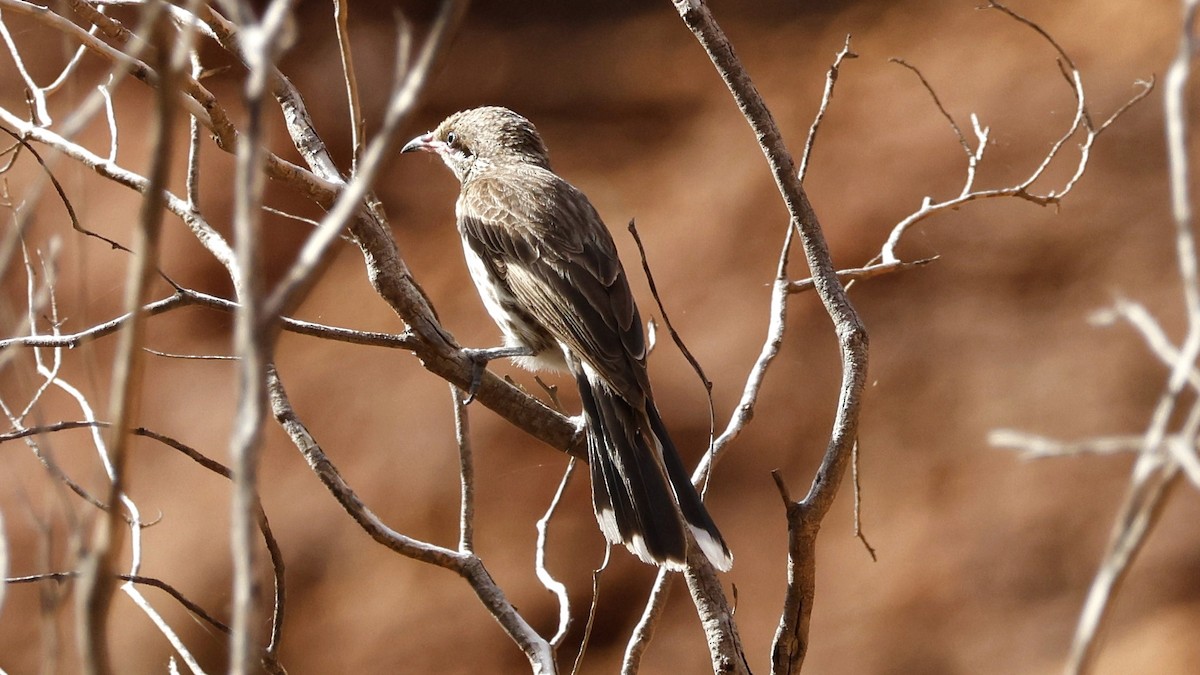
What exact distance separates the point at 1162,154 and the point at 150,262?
7.57 meters

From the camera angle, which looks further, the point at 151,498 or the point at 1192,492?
the point at 151,498

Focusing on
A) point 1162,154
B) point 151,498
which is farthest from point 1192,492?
point 151,498

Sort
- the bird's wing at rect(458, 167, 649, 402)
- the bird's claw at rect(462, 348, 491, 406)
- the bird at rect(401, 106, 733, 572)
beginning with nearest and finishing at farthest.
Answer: the bird's claw at rect(462, 348, 491, 406) < the bird at rect(401, 106, 733, 572) < the bird's wing at rect(458, 167, 649, 402)

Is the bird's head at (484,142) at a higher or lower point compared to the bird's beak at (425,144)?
lower

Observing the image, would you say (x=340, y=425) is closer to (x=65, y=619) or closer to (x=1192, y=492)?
(x=65, y=619)

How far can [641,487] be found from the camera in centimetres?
333

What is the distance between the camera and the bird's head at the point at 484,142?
483cm

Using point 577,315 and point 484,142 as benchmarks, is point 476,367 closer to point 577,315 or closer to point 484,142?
point 577,315

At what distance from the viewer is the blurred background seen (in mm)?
6988

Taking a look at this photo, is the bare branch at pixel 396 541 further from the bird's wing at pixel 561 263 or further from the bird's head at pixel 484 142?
the bird's head at pixel 484 142

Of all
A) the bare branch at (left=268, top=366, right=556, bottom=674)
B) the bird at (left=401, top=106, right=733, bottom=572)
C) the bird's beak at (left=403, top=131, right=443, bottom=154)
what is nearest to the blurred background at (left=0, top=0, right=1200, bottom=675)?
the bird's beak at (left=403, top=131, right=443, bottom=154)

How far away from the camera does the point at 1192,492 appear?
6.46 m

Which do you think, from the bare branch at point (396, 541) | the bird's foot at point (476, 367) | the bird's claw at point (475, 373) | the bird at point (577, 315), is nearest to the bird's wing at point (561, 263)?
the bird at point (577, 315)

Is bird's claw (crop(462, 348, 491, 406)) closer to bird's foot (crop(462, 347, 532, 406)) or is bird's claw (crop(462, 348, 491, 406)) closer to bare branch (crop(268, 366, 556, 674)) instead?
bird's foot (crop(462, 347, 532, 406))
